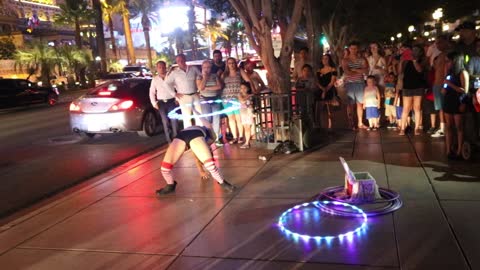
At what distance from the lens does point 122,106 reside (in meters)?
11.9

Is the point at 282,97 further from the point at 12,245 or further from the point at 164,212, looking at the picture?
the point at 12,245

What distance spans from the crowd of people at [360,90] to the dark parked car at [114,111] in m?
1.02

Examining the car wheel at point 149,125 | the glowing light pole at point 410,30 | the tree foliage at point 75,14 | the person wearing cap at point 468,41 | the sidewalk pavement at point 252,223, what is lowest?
the sidewalk pavement at point 252,223

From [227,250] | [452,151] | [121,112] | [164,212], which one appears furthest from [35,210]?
[452,151]

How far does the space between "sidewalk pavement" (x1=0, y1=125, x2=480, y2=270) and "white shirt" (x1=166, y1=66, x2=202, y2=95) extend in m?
1.82

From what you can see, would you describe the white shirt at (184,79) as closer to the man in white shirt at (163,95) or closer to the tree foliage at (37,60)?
the man in white shirt at (163,95)

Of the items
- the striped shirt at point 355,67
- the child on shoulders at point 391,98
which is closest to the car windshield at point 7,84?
the striped shirt at point 355,67

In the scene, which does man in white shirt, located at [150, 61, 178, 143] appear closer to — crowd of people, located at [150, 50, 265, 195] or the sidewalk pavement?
crowd of people, located at [150, 50, 265, 195]

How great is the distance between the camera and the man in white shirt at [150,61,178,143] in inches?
401

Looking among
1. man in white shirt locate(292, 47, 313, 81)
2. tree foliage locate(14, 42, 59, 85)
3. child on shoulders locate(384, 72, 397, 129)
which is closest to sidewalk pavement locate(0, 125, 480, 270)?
child on shoulders locate(384, 72, 397, 129)

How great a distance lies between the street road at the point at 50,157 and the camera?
791 cm

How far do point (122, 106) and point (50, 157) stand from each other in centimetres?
216

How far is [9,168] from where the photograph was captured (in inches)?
385

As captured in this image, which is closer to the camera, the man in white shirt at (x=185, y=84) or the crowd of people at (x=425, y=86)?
the crowd of people at (x=425, y=86)
